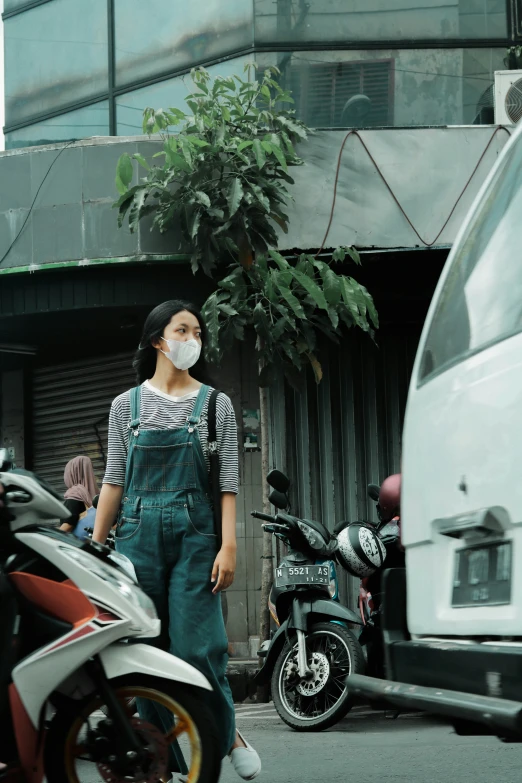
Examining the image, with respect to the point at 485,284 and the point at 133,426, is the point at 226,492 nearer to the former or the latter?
the point at 133,426

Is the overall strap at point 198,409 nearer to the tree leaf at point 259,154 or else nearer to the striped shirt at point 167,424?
the striped shirt at point 167,424

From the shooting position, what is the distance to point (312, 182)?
10.4 metres

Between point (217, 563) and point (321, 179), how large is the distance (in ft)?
21.0

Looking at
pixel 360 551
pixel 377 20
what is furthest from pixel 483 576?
pixel 377 20

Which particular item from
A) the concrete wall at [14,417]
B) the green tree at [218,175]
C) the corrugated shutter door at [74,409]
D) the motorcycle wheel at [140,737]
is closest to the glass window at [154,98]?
the green tree at [218,175]

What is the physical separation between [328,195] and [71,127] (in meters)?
2.84

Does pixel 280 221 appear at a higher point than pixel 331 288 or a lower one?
higher

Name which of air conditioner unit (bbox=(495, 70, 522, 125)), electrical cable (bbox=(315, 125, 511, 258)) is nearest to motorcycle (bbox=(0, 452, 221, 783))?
electrical cable (bbox=(315, 125, 511, 258))

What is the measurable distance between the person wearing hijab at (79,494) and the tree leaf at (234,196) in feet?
7.09

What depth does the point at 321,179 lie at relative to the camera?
10.4 meters

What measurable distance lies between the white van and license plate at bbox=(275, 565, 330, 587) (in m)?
3.64

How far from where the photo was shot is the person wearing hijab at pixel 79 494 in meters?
8.35

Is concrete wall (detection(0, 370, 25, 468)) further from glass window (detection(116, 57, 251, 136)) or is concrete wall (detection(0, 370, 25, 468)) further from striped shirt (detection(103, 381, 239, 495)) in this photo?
striped shirt (detection(103, 381, 239, 495))

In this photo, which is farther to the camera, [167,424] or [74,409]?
[74,409]
